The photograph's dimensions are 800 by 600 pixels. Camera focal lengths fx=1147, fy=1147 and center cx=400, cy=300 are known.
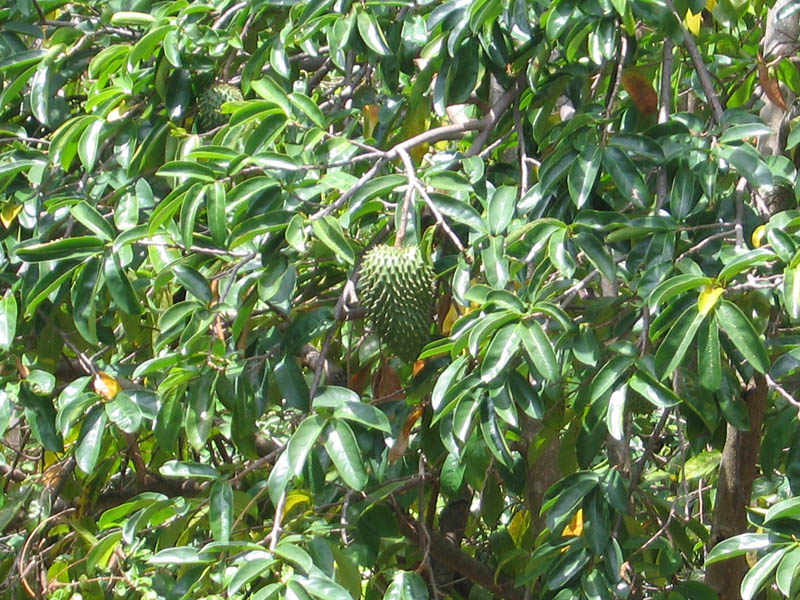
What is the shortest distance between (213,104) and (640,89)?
984 mm

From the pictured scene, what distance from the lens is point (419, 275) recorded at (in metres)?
1.88

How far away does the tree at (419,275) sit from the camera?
1799mm

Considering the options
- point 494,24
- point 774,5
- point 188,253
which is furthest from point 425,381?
point 774,5

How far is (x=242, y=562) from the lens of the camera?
67.4 inches

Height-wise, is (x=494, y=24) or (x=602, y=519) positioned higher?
(x=494, y=24)

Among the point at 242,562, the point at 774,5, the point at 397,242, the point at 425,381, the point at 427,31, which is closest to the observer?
the point at 242,562

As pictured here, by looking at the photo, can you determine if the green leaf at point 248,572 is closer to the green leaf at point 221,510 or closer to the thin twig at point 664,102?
the green leaf at point 221,510

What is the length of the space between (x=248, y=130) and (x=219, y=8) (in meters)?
0.38

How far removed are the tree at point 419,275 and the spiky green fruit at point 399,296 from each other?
0.01 metres

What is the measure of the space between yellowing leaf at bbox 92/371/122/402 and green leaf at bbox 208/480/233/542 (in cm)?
38

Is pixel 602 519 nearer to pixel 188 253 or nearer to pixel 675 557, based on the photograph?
pixel 675 557

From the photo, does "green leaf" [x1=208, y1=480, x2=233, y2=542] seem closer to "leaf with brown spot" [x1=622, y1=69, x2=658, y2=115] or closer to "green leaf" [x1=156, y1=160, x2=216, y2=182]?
"green leaf" [x1=156, y1=160, x2=216, y2=182]

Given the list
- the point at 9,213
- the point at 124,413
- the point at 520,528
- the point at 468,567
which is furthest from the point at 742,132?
the point at 9,213

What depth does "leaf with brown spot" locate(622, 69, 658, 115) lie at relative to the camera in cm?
230
